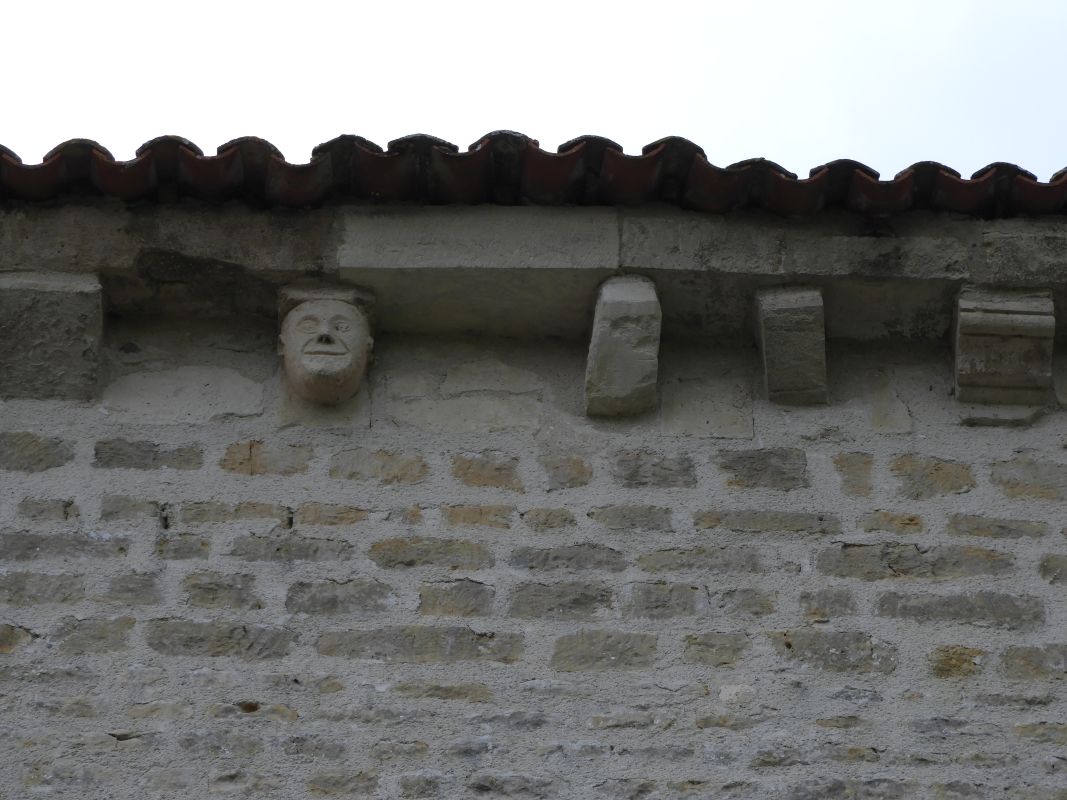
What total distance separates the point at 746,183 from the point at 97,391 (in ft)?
5.93

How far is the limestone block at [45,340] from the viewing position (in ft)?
15.2

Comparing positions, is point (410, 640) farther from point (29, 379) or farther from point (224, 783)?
point (29, 379)

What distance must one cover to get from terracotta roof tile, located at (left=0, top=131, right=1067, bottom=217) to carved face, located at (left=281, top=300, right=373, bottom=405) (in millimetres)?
301

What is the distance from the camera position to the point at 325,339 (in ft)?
15.1

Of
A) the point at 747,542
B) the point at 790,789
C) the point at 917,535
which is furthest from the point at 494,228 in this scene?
the point at 790,789

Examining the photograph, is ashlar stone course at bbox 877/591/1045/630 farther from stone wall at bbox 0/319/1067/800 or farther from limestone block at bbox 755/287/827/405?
limestone block at bbox 755/287/827/405

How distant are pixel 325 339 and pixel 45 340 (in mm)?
752

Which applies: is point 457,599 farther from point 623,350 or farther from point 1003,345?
point 1003,345

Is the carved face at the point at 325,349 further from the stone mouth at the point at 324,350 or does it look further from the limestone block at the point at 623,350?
the limestone block at the point at 623,350

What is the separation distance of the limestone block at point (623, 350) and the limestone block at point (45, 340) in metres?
1.34

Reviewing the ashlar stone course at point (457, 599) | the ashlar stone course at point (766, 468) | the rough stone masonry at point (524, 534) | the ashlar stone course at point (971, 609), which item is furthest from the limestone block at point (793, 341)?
the ashlar stone course at point (457, 599)

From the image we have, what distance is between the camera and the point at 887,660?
163 inches

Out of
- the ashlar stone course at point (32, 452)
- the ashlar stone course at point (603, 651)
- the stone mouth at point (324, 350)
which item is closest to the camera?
the ashlar stone course at point (603, 651)

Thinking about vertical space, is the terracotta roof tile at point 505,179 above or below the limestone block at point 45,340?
above
